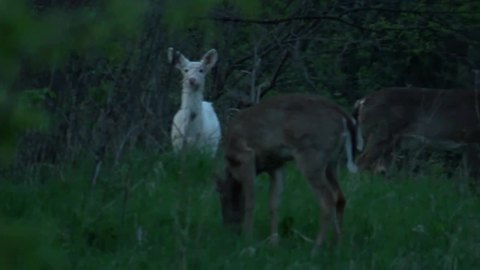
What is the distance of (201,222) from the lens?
9070 mm

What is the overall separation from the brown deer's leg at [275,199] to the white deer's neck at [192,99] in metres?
6.44

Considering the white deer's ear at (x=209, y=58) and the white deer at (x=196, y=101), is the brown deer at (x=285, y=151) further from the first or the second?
the white deer's ear at (x=209, y=58)

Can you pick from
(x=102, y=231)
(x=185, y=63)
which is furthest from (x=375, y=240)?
(x=185, y=63)

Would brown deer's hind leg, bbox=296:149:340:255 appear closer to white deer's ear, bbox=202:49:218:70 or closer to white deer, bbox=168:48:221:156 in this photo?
white deer, bbox=168:48:221:156

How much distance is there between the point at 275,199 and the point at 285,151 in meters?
0.33

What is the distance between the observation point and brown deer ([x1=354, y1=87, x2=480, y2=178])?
56.3 ft

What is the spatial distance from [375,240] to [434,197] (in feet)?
7.31

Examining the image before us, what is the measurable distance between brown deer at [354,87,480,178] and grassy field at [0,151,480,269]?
541 cm

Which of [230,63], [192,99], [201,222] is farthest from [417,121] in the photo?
[201,222]

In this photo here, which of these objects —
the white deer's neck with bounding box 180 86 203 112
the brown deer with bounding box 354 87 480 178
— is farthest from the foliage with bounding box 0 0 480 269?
the brown deer with bounding box 354 87 480 178

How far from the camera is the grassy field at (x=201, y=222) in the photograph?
8391 millimetres

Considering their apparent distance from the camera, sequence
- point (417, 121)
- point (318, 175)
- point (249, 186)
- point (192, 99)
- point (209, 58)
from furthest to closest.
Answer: point (417, 121) → point (209, 58) → point (192, 99) → point (249, 186) → point (318, 175)

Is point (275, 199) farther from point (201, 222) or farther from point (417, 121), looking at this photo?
point (417, 121)

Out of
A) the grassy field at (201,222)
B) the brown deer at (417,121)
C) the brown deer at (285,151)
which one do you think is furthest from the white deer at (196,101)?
the brown deer at (285,151)
